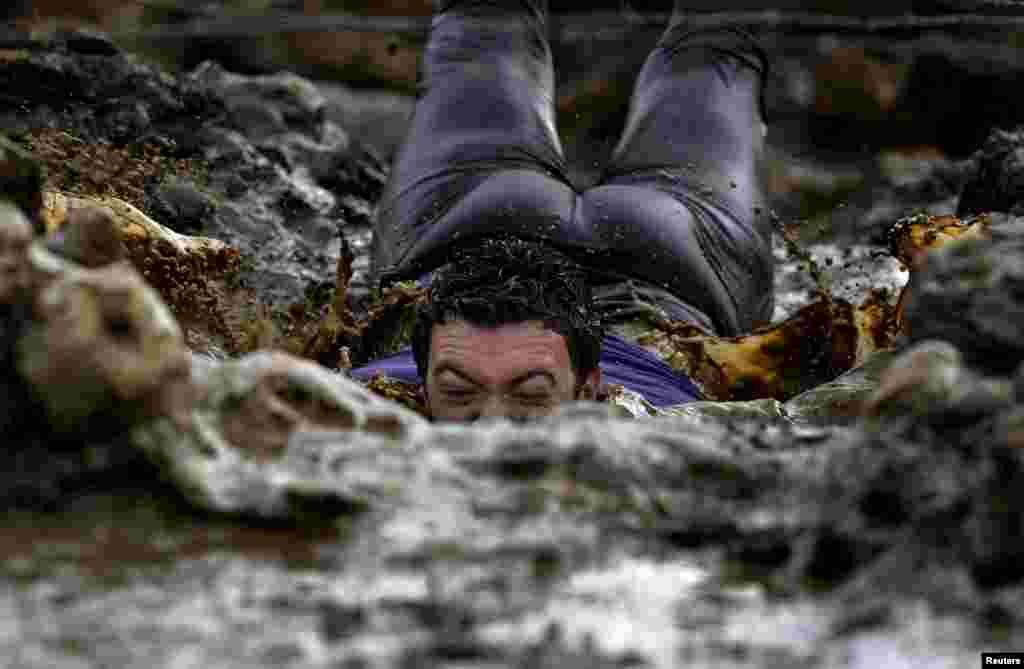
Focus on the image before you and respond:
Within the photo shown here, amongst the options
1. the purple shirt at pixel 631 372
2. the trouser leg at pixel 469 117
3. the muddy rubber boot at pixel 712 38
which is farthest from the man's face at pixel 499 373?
the muddy rubber boot at pixel 712 38

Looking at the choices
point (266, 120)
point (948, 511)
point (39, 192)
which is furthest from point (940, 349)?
point (266, 120)

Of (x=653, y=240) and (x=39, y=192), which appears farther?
(x=653, y=240)

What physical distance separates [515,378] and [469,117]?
1173 millimetres

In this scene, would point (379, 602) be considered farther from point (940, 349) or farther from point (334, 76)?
point (334, 76)

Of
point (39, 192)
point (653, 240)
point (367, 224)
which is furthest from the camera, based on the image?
point (367, 224)

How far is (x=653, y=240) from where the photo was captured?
3189 mm

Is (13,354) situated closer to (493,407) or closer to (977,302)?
(977,302)

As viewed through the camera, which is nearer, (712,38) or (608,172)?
(608,172)

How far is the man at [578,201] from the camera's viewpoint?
2.63 m

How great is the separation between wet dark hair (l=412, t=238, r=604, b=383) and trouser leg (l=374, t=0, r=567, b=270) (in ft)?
1.81

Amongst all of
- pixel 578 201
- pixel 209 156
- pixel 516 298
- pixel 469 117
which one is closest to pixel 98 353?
pixel 516 298

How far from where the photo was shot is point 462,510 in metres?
1.25

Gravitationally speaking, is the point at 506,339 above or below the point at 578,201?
below

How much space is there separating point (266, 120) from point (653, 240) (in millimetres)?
1165
